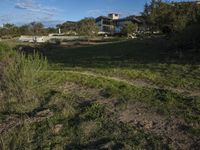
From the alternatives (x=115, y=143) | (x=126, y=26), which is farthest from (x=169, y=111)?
(x=126, y=26)

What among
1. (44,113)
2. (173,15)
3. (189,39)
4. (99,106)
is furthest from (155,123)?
(173,15)

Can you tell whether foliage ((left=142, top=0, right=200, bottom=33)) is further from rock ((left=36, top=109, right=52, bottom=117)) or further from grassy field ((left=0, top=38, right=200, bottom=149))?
rock ((left=36, top=109, right=52, bottom=117))

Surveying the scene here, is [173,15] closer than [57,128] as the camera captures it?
No

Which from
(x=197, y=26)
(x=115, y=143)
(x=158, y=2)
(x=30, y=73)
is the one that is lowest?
(x=115, y=143)

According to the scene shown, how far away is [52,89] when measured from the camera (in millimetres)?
9969

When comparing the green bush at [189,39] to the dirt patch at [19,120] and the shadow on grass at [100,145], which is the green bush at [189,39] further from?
the shadow on grass at [100,145]

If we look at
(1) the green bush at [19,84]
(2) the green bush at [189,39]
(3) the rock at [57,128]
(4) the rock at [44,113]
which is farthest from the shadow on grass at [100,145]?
(2) the green bush at [189,39]

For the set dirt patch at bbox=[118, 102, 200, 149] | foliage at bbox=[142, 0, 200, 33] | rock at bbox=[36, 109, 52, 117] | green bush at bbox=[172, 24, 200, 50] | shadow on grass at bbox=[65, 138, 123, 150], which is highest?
foliage at bbox=[142, 0, 200, 33]

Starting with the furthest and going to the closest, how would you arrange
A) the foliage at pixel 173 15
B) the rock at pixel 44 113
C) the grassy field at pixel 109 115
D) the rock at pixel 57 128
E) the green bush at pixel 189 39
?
1. the foliage at pixel 173 15
2. the green bush at pixel 189 39
3. the rock at pixel 44 113
4. the rock at pixel 57 128
5. the grassy field at pixel 109 115

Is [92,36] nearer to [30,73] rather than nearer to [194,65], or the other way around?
[194,65]

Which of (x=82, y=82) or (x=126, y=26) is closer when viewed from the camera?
(x=82, y=82)

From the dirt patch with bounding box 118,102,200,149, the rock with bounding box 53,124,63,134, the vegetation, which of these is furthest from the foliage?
the rock with bounding box 53,124,63,134

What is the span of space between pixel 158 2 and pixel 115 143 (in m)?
26.4

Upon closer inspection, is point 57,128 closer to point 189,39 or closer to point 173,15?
point 189,39
